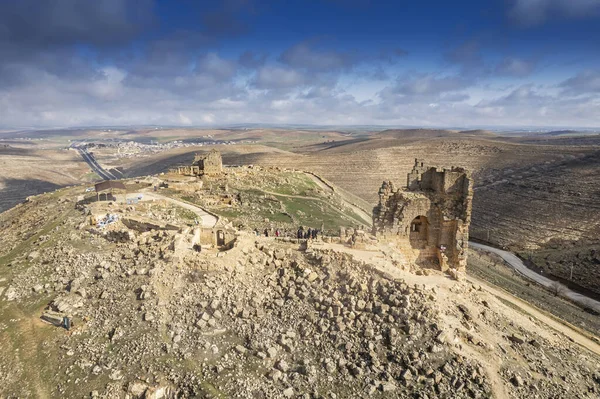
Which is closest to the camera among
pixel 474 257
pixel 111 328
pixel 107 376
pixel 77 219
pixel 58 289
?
pixel 107 376

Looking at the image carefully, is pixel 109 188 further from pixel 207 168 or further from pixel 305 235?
pixel 305 235

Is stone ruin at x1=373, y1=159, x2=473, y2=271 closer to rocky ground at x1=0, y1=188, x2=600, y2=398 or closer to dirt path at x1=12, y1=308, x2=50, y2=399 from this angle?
rocky ground at x1=0, y1=188, x2=600, y2=398

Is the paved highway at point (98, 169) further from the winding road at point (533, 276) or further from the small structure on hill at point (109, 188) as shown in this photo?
the winding road at point (533, 276)

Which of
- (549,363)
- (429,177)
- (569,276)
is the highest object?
(429,177)

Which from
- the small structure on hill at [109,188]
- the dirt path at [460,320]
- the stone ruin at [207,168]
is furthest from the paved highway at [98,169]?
the dirt path at [460,320]

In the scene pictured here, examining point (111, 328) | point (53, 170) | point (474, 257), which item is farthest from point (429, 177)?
point (53, 170)

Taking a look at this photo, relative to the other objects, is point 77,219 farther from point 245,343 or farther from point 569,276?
point 569,276

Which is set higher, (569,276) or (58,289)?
(58,289)
